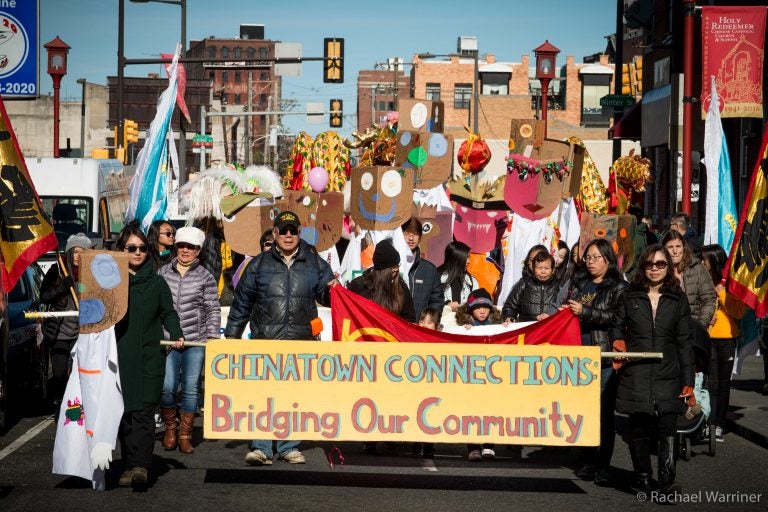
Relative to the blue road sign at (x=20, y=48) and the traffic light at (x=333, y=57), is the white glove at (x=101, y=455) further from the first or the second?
the traffic light at (x=333, y=57)

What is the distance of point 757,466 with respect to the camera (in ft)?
31.2

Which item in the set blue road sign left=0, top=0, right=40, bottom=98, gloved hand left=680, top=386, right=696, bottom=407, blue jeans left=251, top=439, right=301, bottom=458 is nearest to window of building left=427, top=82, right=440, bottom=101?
blue road sign left=0, top=0, right=40, bottom=98

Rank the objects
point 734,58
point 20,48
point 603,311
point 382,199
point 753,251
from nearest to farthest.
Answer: point 603,311 < point 753,251 < point 382,199 < point 734,58 < point 20,48

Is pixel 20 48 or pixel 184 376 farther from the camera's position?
pixel 20 48

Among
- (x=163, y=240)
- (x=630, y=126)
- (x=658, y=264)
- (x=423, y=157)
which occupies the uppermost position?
(x=630, y=126)

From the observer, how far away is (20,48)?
1892 centimetres

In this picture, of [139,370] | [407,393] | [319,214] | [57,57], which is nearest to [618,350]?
[407,393]

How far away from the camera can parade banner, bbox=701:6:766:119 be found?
17.4 meters

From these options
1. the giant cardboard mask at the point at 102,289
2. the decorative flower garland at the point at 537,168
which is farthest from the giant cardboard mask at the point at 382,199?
the giant cardboard mask at the point at 102,289

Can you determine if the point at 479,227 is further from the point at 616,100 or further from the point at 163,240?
the point at 616,100

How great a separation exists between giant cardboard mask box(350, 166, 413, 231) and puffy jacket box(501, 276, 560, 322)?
299 cm

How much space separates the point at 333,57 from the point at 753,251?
2390 cm

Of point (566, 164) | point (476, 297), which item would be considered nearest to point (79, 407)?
point (476, 297)

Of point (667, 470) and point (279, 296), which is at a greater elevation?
point (279, 296)
